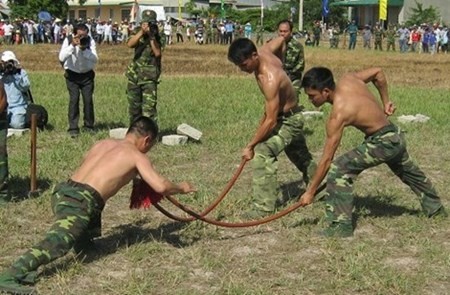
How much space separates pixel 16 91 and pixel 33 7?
50.7 meters

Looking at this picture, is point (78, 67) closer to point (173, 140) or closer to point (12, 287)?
point (173, 140)

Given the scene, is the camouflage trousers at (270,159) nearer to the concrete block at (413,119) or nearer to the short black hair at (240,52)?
the short black hair at (240,52)

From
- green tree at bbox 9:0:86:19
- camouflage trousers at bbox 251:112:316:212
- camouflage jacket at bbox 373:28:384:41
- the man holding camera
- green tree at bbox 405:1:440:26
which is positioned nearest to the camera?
camouflage trousers at bbox 251:112:316:212

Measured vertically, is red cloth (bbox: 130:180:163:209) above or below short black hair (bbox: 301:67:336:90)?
below

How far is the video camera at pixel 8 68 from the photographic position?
1016 centimetres

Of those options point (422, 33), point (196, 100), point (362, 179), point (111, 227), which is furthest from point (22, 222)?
point (422, 33)

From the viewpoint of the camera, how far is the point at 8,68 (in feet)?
33.8

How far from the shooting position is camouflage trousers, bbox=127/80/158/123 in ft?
32.0

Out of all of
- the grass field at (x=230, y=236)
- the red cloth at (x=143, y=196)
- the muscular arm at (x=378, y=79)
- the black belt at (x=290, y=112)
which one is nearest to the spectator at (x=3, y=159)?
the grass field at (x=230, y=236)

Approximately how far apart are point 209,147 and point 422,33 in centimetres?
2968

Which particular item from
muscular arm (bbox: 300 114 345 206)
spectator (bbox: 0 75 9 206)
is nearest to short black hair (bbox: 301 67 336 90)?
muscular arm (bbox: 300 114 345 206)

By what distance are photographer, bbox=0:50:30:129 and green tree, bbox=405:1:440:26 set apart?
45024 millimetres

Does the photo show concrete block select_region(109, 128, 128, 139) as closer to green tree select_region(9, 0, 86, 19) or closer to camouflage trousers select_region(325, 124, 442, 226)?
camouflage trousers select_region(325, 124, 442, 226)

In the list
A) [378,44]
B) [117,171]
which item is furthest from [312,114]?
[378,44]
